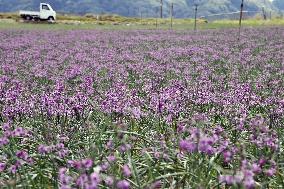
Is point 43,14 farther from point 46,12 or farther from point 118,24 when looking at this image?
point 118,24

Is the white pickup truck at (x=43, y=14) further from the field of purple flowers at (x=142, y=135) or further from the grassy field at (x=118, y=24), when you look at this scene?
the field of purple flowers at (x=142, y=135)

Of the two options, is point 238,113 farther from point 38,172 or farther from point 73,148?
point 38,172

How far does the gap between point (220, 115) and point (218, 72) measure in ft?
21.8

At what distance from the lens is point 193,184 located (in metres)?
4.20

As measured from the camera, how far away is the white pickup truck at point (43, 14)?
71.8 m

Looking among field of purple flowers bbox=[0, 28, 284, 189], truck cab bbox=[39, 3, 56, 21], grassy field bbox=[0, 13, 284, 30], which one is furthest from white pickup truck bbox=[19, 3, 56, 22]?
field of purple flowers bbox=[0, 28, 284, 189]

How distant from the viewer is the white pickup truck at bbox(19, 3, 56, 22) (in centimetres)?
7182

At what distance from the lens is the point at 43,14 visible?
237ft

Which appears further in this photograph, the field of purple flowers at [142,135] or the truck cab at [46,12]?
the truck cab at [46,12]

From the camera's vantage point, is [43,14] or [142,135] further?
[43,14]

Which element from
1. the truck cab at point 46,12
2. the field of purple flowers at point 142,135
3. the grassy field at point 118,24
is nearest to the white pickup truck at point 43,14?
the truck cab at point 46,12

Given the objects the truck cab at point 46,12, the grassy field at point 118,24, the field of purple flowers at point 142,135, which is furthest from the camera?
the truck cab at point 46,12

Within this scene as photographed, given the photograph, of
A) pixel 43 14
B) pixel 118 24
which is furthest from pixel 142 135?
pixel 43 14

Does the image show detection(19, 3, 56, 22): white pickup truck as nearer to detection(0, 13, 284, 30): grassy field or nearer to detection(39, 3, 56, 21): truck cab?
detection(39, 3, 56, 21): truck cab
